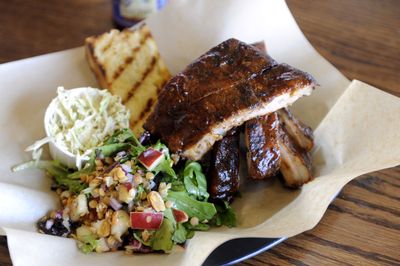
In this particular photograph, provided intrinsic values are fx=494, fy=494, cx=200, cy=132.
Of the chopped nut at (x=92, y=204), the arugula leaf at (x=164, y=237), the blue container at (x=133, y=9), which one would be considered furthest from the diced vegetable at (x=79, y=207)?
the blue container at (x=133, y=9)

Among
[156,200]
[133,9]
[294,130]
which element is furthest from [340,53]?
[156,200]

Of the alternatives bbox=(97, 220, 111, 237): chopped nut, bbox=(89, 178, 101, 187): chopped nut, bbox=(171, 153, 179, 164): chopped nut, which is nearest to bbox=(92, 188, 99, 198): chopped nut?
bbox=(89, 178, 101, 187): chopped nut

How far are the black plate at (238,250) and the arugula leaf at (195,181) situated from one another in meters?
0.29

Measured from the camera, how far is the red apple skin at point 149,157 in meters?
2.07

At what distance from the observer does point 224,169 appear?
7.35 feet

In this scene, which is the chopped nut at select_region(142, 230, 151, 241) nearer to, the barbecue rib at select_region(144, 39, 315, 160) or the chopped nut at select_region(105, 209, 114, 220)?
the chopped nut at select_region(105, 209, 114, 220)

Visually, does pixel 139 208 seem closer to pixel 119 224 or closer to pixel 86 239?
pixel 119 224

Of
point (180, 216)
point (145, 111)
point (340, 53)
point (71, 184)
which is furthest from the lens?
point (340, 53)

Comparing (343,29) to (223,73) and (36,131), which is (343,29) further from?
(36,131)

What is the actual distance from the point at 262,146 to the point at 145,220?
2.05 ft

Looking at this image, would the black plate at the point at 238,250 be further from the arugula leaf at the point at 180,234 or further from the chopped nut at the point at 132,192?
the chopped nut at the point at 132,192

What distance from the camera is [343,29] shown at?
3459 mm

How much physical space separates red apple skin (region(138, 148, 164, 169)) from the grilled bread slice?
0.56m

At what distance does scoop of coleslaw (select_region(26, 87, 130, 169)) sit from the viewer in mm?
2363
